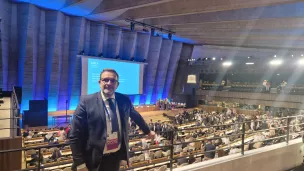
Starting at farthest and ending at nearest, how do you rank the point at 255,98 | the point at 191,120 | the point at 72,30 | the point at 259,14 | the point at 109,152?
the point at 255,98, the point at 191,120, the point at 72,30, the point at 259,14, the point at 109,152

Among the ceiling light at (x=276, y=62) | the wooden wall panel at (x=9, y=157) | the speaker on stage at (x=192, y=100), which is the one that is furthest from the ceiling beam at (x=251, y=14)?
the speaker on stage at (x=192, y=100)

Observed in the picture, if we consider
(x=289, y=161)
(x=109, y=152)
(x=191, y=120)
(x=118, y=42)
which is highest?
(x=118, y=42)

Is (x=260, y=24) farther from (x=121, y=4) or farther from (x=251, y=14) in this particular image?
(x=121, y=4)

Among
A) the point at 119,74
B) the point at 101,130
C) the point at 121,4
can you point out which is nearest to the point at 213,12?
the point at 121,4

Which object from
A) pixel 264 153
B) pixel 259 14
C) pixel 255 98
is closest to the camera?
pixel 264 153

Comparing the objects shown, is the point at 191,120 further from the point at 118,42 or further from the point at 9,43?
the point at 9,43

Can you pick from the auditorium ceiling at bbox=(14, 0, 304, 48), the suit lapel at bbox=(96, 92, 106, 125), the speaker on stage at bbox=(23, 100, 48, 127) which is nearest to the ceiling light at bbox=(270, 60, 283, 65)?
the auditorium ceiling at bbox=(14, 0, 304, 48)

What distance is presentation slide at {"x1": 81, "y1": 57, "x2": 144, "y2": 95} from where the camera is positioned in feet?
43.3

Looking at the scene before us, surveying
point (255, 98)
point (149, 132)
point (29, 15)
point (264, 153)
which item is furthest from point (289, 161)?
point (255, 98)

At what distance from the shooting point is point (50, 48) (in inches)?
472

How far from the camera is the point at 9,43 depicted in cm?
1082

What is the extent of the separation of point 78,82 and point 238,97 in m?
12.4

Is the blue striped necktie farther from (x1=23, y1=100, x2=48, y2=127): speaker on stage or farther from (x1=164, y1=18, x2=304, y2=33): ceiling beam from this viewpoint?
(x1=23, y1=100, x2=48, y2=127): speaker on stage

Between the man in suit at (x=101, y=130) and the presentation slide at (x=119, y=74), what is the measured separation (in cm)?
1191
